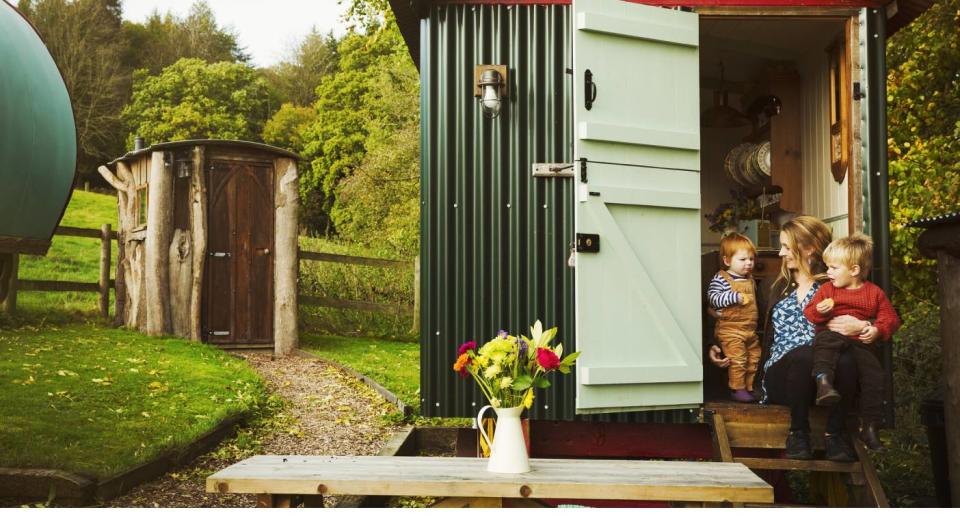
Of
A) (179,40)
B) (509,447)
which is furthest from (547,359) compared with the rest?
(179,40)

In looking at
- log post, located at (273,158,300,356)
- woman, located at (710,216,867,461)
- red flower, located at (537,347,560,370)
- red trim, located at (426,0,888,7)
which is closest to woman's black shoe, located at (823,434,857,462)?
woman, located at (710,216,867,461)

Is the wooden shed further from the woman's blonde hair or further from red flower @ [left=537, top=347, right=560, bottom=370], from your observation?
red flower @ [left=537, top=347, right=560, bottom=370]

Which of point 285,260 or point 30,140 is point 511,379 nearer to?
point 30,140

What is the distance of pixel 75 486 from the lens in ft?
15.2

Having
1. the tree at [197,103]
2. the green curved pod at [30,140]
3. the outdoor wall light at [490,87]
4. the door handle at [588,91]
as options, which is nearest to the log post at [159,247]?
the green curved pod at [30,140]

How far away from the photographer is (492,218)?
4648mm

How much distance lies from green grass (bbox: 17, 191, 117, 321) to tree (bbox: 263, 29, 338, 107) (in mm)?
8785

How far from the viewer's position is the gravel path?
5168 millimetres

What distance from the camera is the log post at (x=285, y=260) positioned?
10.7m

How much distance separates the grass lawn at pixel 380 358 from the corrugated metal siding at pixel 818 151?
3.79 metres

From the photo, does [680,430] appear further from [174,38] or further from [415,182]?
[174,38]

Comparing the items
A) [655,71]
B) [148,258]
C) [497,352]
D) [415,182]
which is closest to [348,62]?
[415,182]

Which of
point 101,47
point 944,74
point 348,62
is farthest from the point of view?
point 101,47

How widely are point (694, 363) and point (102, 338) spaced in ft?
26.1
